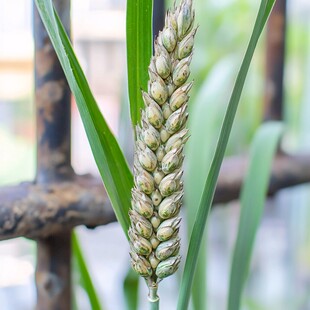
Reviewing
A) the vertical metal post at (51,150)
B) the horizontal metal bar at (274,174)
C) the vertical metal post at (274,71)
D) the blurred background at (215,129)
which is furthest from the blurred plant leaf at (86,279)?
the blurred background at (215,129)

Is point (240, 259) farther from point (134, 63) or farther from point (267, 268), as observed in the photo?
point (267, 268)

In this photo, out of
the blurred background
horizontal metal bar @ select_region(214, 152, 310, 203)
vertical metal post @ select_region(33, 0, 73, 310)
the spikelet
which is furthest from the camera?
the blurred background

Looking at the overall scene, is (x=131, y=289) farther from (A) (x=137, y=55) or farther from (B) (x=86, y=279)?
(A) (x=137, y=55)

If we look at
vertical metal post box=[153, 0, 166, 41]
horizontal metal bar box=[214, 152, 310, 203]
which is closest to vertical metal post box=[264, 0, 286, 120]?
horizontal metal bar box=[214, 152, 310, 203]

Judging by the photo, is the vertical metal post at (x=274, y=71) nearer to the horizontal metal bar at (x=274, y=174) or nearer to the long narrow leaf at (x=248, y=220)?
the horizontal metal bar at (x=274, y=174)

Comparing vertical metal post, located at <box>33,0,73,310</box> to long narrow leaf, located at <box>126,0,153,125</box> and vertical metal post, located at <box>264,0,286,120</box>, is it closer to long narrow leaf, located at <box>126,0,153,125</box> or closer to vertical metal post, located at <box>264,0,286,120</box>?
long narrow leaf, located at <box>126,0,153,125</box>

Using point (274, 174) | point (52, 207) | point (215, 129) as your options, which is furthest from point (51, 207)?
point (215, 129)
